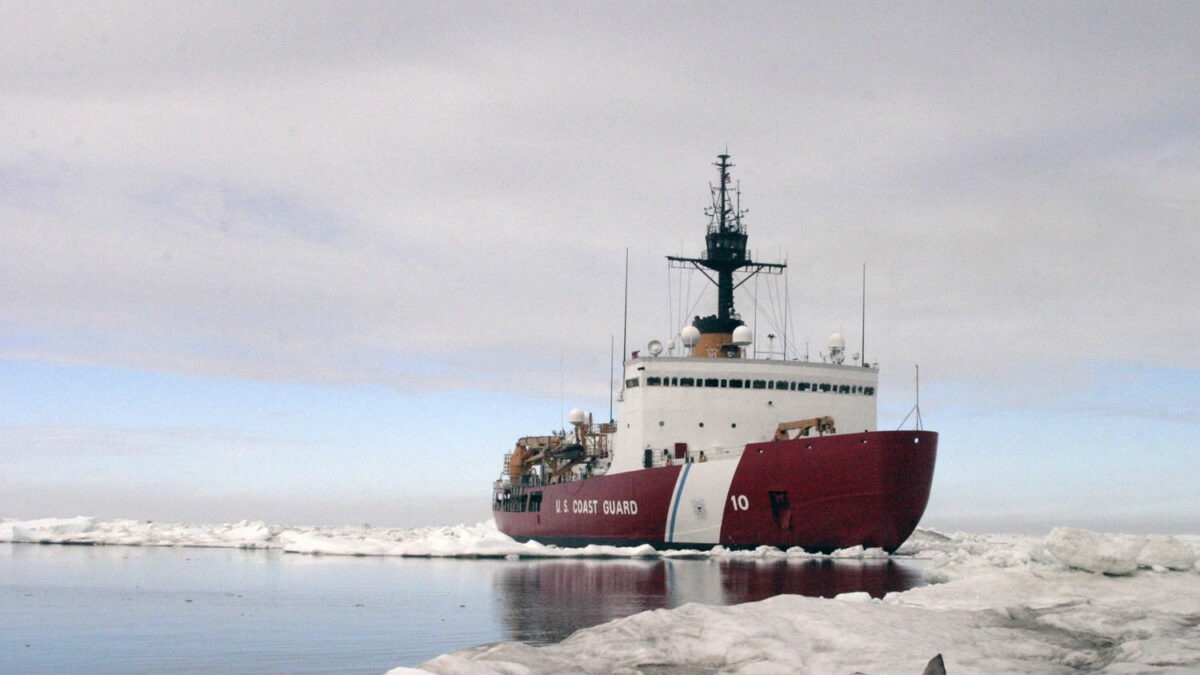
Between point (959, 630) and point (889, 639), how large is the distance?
1581 millimetres

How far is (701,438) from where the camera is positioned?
4078 cm

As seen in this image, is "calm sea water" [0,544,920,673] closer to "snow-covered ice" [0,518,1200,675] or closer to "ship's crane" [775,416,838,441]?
Result: "snow-covered ice" [0,518,1200,675]

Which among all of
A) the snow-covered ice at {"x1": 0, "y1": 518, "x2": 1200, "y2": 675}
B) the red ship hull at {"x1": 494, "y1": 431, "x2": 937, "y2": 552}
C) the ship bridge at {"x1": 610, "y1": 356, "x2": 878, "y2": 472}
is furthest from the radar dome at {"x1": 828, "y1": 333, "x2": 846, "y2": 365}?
the snow-covered ice at {"x1": 0, "y1": 518, "x2": 1200, "y2": 675}

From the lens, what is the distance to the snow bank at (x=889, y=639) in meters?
11.8

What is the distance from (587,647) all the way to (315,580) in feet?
67.8

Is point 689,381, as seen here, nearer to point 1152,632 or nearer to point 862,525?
point 862,525

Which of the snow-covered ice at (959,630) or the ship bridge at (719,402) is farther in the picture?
the ship bridge at (719,402)

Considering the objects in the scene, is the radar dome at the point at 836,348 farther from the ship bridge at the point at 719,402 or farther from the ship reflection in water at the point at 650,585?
the ship reflection in water at the point at 650,585

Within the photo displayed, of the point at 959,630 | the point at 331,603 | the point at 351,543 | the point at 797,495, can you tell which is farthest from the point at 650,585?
the point at 351,543

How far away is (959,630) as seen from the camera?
45.8 feet

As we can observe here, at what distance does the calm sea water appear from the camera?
599 inches

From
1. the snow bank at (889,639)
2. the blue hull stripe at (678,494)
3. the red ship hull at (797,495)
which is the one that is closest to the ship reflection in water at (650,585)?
the red ship hull at (797,495)

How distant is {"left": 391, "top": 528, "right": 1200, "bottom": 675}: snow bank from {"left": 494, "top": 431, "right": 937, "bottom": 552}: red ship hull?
15566mm

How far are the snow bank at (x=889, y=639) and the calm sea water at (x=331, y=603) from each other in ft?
9.50
